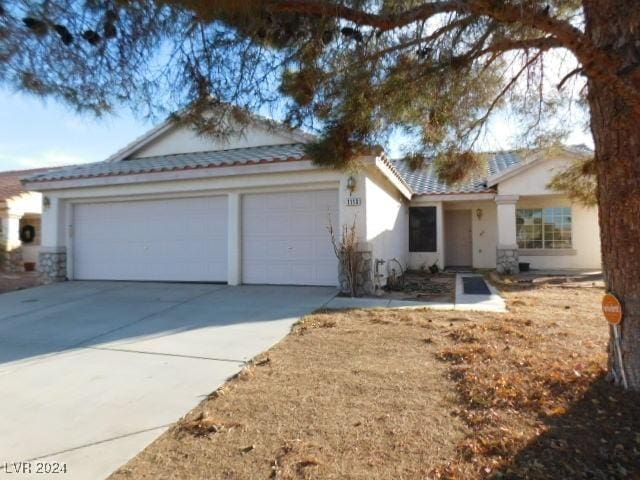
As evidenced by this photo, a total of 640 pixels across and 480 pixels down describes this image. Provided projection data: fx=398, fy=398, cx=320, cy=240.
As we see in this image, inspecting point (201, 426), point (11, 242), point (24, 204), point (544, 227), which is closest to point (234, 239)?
point (201, 426)

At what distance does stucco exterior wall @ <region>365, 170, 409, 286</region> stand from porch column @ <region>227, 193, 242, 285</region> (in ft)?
11.0

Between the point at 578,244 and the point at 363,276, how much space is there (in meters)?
10.4

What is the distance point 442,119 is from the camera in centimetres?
541

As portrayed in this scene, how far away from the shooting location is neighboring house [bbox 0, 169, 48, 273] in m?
16.5

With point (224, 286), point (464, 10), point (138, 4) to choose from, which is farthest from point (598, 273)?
point (138, 4)

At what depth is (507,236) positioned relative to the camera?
14086mm

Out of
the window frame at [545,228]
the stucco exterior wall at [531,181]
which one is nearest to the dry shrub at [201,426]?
the stucco exterior wall at [531,181]

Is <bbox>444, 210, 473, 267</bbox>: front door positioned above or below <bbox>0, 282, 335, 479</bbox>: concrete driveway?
above

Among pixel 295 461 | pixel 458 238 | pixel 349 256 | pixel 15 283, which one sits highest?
pixel 458 238

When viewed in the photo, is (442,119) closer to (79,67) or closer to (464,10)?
(464,10)

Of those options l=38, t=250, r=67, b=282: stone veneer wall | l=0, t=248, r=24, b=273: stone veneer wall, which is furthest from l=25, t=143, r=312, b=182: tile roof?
l=0, t=248, r=24, b=273: stone veneer wall

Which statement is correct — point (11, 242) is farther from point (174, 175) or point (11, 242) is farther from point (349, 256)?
point (349, 256)

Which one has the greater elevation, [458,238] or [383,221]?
[383,221]

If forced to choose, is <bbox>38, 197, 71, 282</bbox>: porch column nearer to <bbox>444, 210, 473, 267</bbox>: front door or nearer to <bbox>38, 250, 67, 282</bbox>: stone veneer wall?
<bbox>38, 250, 67, 282</bbox>: stone veneer wall
